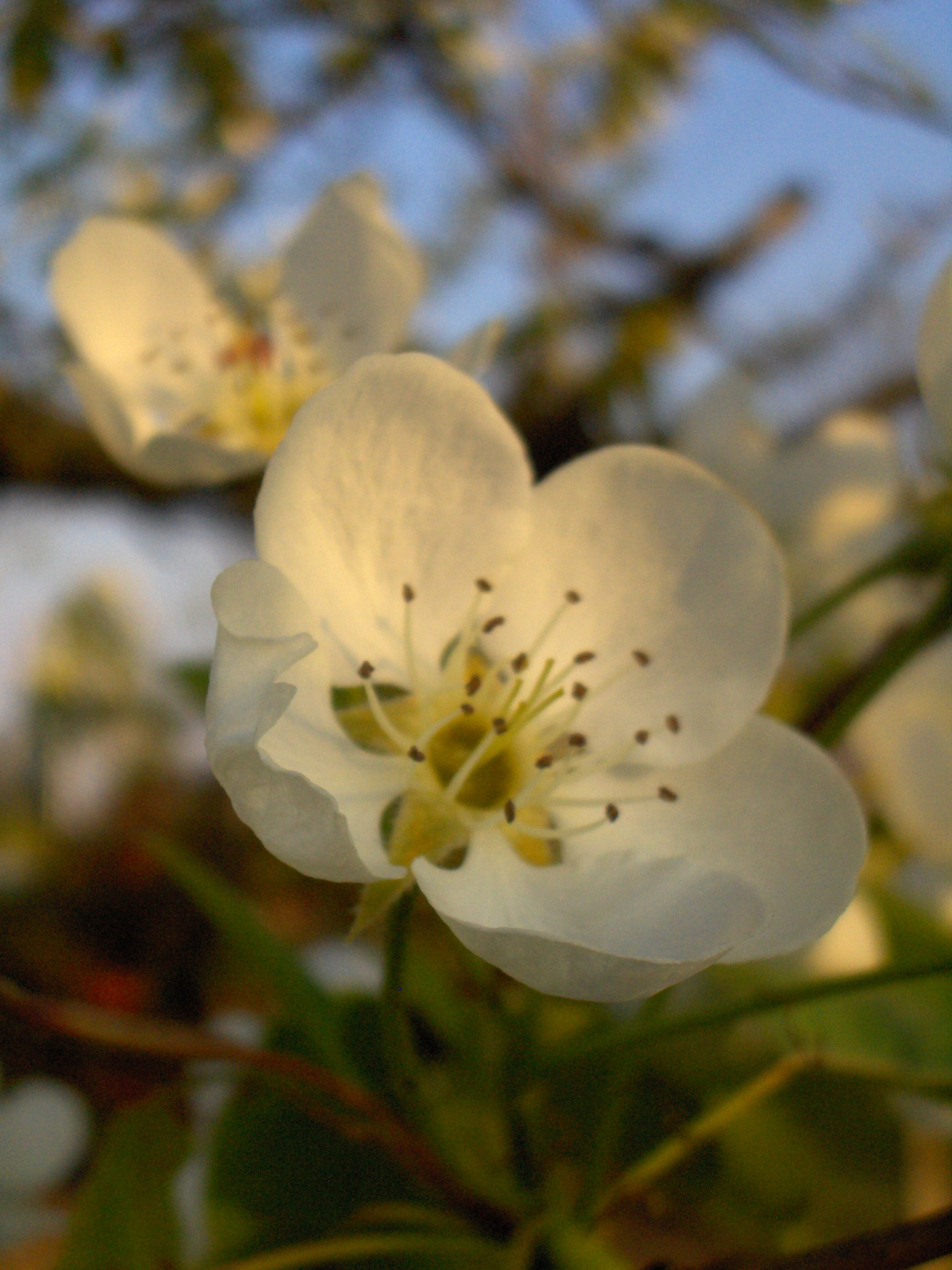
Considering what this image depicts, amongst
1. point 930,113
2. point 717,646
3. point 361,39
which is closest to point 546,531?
point 717,646

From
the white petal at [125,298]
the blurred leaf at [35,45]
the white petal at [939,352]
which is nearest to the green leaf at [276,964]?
the white petal at [125,298]

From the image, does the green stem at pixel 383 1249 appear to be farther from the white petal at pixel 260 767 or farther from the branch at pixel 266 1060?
the white petal at pixel 260 767

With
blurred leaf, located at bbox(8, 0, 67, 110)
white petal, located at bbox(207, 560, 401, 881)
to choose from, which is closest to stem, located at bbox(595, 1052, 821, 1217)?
white petal, located at bbox(207, 560, 401, 881)

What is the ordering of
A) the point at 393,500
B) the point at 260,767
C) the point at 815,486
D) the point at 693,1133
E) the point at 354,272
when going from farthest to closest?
1. the point at 815,486
2. the point at 354,272
3. the point at 693,1133
4. the point at 393,500
5. the point at 260,767

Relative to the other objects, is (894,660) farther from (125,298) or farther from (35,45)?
(35,45)

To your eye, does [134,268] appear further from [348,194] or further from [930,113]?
[930,113]

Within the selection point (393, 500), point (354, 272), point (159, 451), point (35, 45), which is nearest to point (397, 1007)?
point (393, 500)
